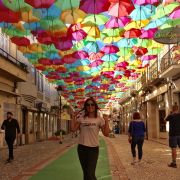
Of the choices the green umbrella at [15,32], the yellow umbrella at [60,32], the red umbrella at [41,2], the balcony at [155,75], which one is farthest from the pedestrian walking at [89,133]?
the balcony at [155,75]

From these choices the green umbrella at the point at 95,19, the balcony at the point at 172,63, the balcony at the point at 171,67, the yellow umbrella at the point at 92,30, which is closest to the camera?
the green umbrella at the point at 95,19

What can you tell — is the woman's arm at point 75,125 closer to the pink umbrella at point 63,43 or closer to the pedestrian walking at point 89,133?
the pedestrian walking at point 89,133

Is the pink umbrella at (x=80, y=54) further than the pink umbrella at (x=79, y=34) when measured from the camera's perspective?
Yes

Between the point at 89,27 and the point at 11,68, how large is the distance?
33.6 feet

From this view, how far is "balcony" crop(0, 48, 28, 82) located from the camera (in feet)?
72.9

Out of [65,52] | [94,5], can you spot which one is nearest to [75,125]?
[94,5]

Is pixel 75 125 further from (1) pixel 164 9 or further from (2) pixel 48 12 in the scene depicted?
(1) pixel 164 9

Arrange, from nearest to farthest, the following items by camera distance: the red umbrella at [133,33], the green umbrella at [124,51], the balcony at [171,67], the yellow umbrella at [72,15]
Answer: the yellow umbrella at [72,15] → the red umbrella at [133,33] → the green umbrella at [124,51] → the balcony at [171,67]

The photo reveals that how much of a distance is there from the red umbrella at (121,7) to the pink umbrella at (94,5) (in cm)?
22

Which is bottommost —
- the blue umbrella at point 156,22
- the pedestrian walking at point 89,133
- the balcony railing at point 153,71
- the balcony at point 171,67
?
the pedestrian walking at point 89,133

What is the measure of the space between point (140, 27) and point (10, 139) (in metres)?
6.33

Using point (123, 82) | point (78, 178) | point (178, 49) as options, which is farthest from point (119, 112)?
point (78, 178)

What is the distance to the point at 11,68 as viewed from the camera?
24109mm

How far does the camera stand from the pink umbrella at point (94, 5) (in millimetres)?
11477
